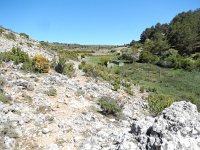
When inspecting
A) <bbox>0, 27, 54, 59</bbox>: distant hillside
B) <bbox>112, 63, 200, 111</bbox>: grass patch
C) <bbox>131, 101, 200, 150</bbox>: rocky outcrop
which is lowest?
<bbox>112, 63, 200, 111</bbox>: grass patch

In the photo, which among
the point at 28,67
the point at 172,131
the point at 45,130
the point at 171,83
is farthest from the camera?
the point at 171,83

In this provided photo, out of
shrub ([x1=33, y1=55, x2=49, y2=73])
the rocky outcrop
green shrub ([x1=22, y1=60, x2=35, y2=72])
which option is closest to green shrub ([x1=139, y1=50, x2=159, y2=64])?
shrub ([x1=33, y1=55, x2=49, y2=73])

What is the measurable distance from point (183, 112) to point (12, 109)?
26.3ft

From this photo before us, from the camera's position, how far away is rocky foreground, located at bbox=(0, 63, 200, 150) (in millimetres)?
10398

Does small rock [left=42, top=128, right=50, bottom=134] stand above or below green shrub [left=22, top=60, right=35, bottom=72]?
below

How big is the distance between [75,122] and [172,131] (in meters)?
5.44

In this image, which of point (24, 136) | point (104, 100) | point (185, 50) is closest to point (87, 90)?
point (104, 100)

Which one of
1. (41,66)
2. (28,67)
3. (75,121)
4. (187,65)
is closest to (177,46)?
(187,65)

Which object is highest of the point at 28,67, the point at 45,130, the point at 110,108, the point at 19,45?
the point at 19,45

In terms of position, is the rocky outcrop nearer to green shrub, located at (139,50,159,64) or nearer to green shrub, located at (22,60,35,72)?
green shrub, located at (22,60,35,72)

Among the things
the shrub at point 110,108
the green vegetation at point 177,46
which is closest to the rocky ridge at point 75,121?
the shrub at point 110,108

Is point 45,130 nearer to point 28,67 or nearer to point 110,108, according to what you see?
point 110,108

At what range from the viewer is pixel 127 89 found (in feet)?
83.8

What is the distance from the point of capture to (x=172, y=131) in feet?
33.6
